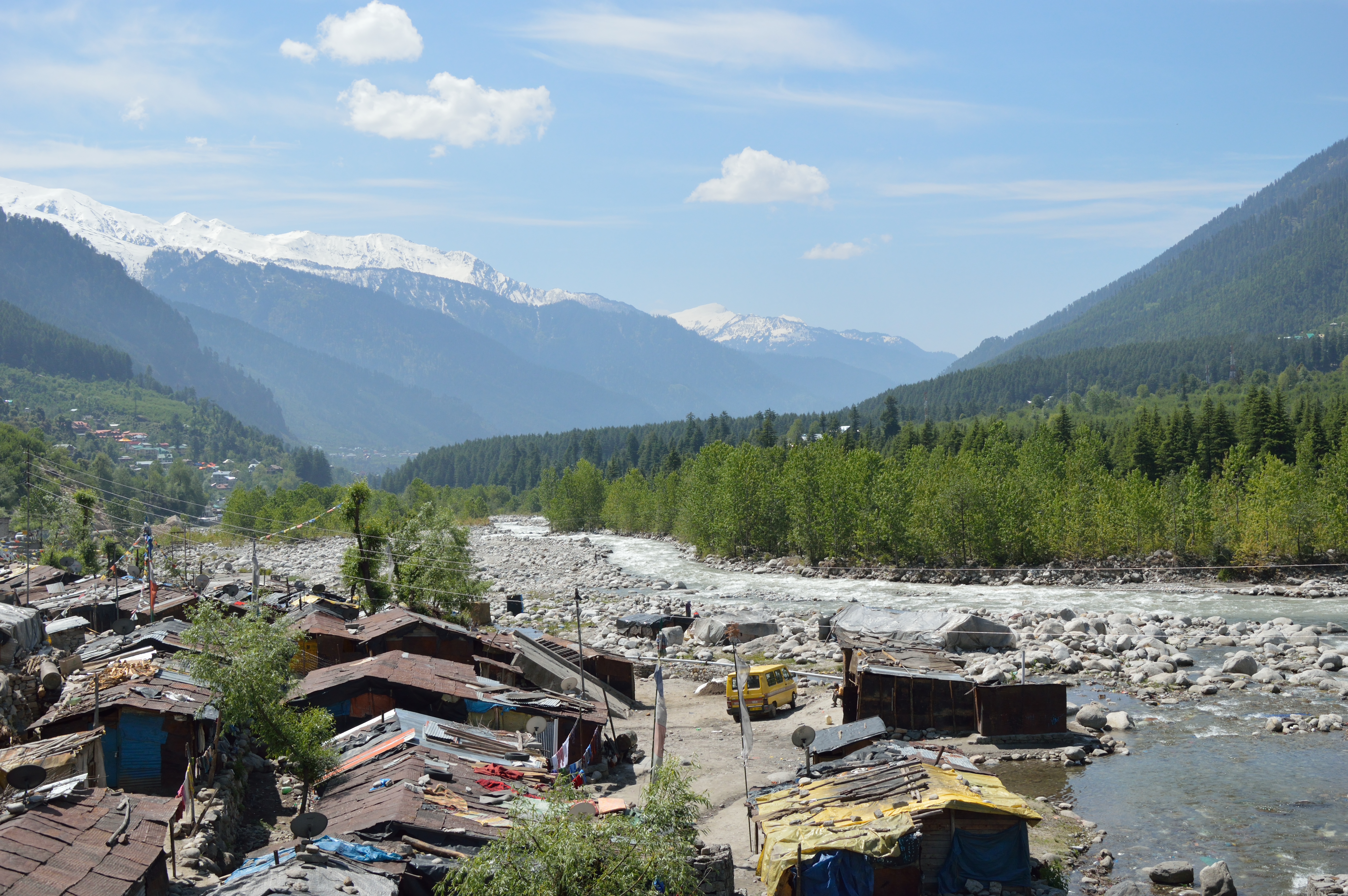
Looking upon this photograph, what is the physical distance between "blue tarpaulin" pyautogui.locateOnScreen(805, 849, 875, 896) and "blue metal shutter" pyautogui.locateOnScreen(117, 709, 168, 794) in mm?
15246

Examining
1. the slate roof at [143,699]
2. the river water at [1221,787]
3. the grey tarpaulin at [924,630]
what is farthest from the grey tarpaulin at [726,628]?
the slate roof at [143,699]

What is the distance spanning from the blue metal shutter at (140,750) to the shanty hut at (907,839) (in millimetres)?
14192

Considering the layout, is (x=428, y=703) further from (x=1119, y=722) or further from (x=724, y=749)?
(x=1119, y=722)

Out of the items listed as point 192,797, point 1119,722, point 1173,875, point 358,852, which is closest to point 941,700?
point 1119,722

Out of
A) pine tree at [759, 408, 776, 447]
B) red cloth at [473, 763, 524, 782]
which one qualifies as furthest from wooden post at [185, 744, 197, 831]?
pine tree at [759, 408, 776, 447]

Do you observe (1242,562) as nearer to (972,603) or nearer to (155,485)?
(972,603)

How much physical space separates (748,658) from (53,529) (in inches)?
2865

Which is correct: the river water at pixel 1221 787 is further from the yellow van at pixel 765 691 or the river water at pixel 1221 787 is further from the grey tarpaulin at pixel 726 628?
the grey tarpaulin at pixel 726 628

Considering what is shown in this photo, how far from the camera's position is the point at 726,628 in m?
45.5

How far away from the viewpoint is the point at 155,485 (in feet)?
559

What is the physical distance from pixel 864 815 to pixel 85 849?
13.3m

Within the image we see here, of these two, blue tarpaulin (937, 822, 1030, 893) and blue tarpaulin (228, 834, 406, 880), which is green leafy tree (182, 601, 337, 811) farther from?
blue tarpaulin (937, 822, 1030, 893)

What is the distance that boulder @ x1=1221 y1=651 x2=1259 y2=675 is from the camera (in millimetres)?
33250

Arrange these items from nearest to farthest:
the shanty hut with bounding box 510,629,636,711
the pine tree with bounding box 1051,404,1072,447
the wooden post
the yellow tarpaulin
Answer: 1. the yellow tarpaulin
2. the wooden post
3. the shanty hut with bounding box 510,629,636,711
4. the pine tree with bounding box 1051,404,1072,447
